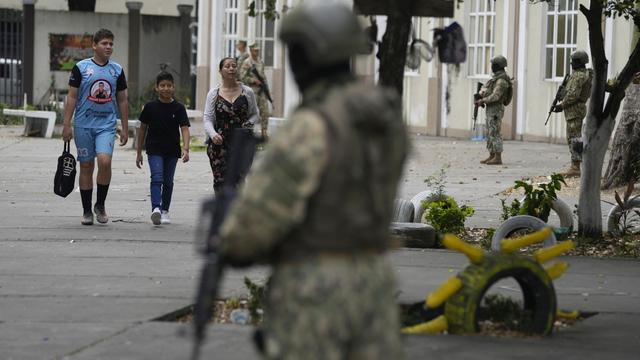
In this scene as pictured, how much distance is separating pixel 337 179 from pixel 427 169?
1802cm

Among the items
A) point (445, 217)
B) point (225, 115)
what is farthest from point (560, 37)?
point (225, 115)

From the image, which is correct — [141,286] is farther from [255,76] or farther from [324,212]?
[255,76]

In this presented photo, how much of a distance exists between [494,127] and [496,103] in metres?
0.44

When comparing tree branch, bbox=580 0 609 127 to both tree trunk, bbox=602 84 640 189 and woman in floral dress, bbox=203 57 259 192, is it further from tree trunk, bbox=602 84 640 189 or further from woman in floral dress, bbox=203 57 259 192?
tree trunk, bbox=602 84 640 189

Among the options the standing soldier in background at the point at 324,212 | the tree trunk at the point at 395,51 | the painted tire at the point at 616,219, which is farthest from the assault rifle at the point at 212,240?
the painted tire at the point at 616,219

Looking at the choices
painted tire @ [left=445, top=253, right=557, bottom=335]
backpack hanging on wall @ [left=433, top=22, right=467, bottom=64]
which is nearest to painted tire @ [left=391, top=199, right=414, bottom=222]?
backpack hanging on wall @ [left=433, top=22, right=467, bottom=64]

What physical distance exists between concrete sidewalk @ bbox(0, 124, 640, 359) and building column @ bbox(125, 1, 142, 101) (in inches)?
754

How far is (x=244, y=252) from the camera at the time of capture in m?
4.69

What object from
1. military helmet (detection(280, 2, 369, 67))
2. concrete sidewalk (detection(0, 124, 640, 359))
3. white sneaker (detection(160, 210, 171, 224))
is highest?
military helmet (detection(280, 2, 369, 67))

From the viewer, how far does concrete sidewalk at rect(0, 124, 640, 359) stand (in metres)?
8.12

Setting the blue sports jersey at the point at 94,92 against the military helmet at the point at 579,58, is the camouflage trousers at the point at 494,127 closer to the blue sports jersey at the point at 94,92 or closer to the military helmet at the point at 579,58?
the military helmet at the point at 579,58

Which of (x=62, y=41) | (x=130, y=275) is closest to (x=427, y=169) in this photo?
(x=130, y=275)

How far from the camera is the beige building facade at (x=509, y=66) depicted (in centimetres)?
2802

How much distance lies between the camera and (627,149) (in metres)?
17.8
